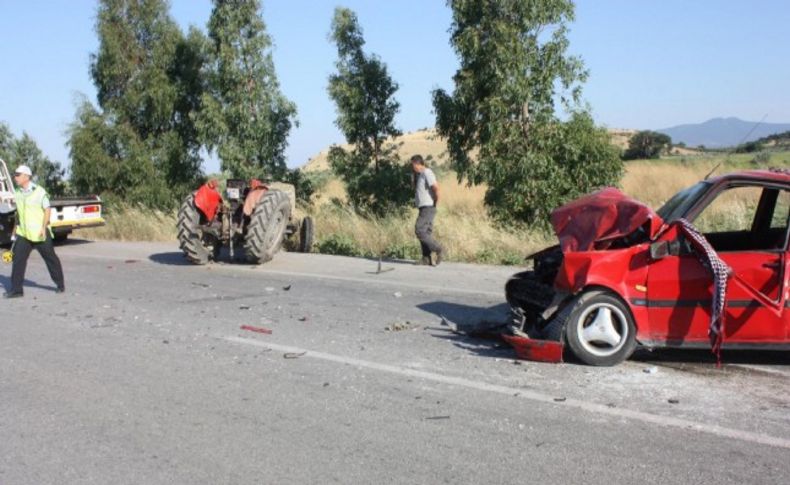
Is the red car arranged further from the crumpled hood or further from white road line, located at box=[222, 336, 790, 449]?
white road line, located at box=[222, 336, 790, 449]

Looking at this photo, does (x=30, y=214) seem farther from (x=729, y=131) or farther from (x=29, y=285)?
(x=729, y=131)

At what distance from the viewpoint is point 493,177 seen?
16.9 metres

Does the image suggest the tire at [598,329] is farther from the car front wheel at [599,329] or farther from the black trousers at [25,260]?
the black trousers at [25,260]

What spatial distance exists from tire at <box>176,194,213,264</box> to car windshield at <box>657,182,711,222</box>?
326 inches

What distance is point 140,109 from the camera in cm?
2248

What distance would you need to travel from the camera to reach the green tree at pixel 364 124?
768 inches

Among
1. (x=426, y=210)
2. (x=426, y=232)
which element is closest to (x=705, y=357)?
(x=426, y=232)

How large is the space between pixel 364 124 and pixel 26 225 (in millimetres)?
10750

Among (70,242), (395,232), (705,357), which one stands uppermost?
(395,232)

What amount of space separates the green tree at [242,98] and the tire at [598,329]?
50.1 ft

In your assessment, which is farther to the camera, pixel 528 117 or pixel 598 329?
pixel 528 117

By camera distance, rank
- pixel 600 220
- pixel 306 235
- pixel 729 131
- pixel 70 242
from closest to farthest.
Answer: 1. pixel 600 220
2. pixel 729 131
3. pixel 306 235
4. pixel 70 242

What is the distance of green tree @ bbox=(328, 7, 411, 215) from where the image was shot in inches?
768

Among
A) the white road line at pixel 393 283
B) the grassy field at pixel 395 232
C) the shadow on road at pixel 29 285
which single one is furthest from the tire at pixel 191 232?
the grassy field at pixel 395 232
